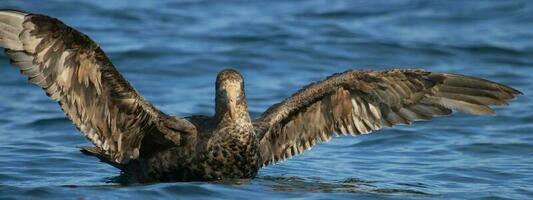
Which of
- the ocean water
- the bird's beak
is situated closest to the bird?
the bird's beak

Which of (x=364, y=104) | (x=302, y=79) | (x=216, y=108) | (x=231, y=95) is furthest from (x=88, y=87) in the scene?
(x=302, y=79)

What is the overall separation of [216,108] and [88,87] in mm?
1025

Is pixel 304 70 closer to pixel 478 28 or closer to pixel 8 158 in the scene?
pixel 478 28

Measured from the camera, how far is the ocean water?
9930mm

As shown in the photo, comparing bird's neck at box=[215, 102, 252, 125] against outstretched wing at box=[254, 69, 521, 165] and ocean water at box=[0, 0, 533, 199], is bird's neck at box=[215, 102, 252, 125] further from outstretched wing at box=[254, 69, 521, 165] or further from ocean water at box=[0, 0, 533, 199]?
outstretched wing at box=[254, 69, 521, 165]

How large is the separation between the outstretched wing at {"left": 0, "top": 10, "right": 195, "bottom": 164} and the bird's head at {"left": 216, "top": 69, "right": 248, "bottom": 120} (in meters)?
0.41

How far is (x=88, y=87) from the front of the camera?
30.8 feet

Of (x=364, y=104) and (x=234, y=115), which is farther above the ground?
(x=364, y=104)

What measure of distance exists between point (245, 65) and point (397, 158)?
5.05m

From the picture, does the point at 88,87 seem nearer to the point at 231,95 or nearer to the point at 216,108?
the point at 216,108

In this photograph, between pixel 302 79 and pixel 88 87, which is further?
pixel 302 79

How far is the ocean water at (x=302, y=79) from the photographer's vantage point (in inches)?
391

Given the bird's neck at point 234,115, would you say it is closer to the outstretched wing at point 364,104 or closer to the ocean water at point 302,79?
the ocean water at point 302,79

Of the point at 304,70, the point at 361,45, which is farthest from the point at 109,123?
the point at 361,45
